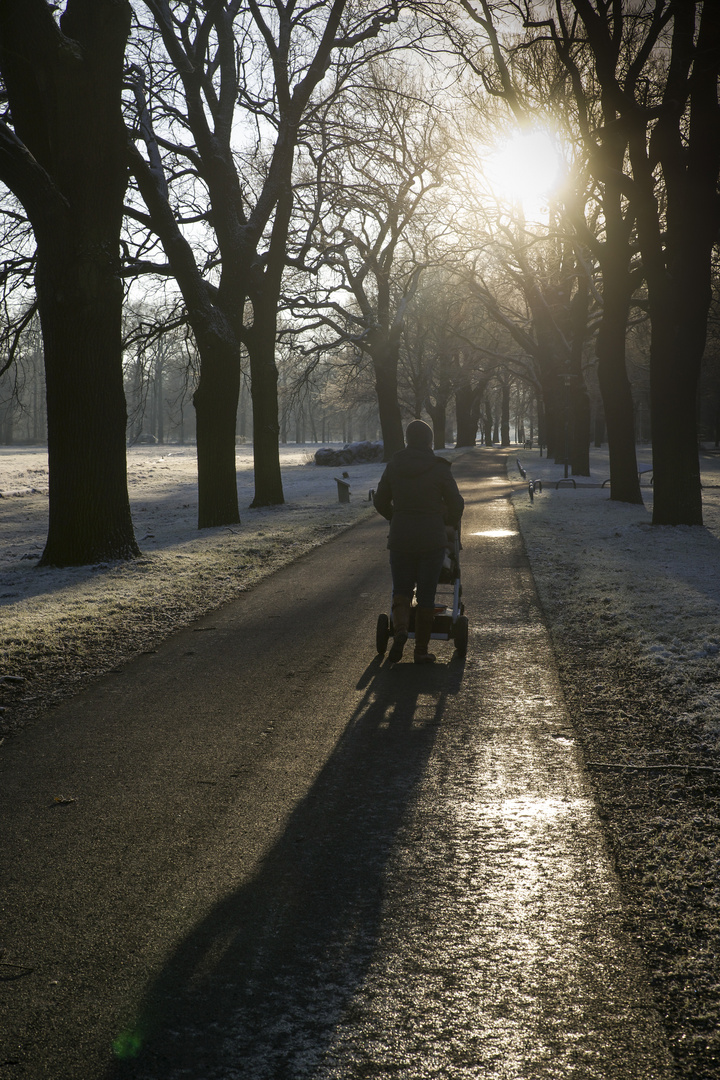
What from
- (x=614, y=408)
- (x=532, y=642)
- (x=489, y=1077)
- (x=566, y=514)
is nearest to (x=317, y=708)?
(x=532, y=642)

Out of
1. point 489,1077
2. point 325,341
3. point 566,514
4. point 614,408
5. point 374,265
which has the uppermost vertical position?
point 374,265

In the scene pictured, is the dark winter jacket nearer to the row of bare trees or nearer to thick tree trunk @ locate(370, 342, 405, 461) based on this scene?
the row of bare trees

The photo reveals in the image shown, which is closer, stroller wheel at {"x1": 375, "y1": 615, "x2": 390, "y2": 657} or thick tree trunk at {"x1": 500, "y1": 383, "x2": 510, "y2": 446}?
stroller wheel at {"x1": 375, "y1": 615, "x2": 390, "y2": 657}

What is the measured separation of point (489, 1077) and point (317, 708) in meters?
3.33

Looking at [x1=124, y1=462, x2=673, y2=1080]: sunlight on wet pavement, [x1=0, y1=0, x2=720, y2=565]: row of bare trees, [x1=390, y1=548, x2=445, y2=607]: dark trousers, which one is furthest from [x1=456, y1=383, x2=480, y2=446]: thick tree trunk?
[x1=124, y1=462, x2=673, y2=1080]: sunlight on wet pavement

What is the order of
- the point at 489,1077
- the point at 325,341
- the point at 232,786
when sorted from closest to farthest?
the point at 489,1077 < the point at 232,786 < the point at 325,341

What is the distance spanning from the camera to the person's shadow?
7.78 ft

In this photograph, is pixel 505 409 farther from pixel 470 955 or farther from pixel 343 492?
pixel 470 955

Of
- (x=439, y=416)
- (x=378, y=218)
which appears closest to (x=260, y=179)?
(x=378, y=218)

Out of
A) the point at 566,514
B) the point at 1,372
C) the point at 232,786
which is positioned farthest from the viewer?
the point at 566,514

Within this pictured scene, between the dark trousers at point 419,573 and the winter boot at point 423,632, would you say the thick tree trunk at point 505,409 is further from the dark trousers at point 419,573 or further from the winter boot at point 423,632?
the winter boot at point 423,632

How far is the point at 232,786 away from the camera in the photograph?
423 centimetres

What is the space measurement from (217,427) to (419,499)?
10.2m

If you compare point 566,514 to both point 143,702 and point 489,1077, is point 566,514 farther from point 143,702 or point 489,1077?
point 489,1077
